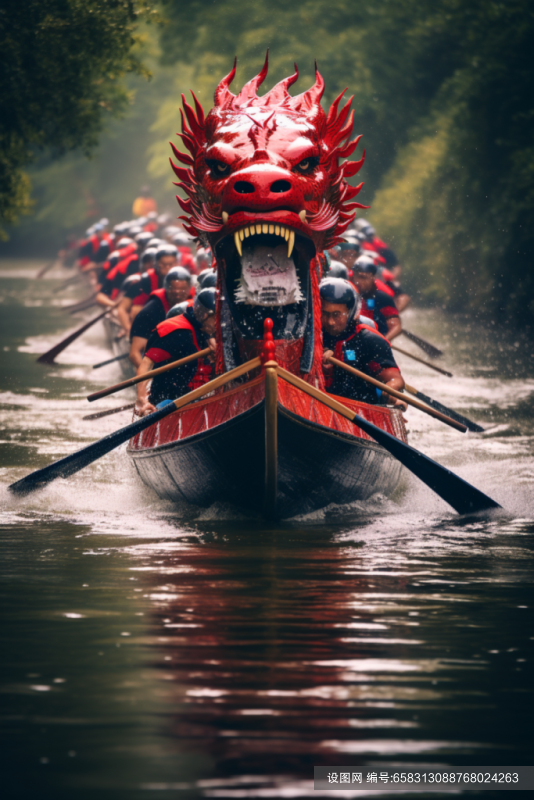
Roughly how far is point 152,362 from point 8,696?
5826mm

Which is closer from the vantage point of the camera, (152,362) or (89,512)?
(89,512)

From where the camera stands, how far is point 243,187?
335 inches

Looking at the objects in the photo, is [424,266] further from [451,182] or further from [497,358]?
[497,358]

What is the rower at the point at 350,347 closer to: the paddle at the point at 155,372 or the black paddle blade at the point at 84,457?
the paddle at the point at 155,372

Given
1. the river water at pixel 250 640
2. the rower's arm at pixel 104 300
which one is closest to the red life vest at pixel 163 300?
the river water at pixel 250 640

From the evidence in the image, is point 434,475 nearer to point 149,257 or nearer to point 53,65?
point 149,257

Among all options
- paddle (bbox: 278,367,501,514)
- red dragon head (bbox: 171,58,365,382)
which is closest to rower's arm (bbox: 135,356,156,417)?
red dragon head (bbox: 171,58,365,382)

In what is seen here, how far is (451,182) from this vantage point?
32469mm

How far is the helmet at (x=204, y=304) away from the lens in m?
10.6

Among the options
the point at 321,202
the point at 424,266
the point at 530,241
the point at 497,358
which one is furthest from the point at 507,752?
the point at 424,266

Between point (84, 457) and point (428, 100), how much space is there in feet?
105

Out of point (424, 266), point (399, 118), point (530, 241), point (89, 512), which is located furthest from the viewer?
point (399, 118)

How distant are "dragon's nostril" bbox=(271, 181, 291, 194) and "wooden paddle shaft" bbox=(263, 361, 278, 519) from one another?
3.85ft

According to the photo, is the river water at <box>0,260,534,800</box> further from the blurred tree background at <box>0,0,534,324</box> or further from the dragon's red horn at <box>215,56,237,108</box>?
the blurred tree background at <box>0,0,534,324</box>
